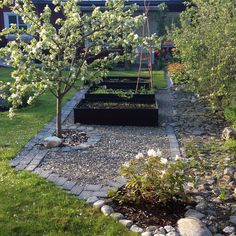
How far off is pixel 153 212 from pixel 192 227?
57 centimetres

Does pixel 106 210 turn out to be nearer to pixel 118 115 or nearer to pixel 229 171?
pixel 229 171

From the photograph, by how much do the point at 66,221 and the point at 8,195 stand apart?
3.25 ft

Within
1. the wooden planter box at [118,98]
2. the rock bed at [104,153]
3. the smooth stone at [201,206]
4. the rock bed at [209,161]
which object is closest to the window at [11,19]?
the wooden planter box at [118,98]

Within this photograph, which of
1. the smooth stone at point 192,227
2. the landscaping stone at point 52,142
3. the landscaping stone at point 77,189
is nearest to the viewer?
the smooth stone at point 192,227

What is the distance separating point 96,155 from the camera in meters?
6.23

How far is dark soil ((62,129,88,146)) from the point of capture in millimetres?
6887

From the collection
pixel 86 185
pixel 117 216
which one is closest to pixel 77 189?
pixel 86 185

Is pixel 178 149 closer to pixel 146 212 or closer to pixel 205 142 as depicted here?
pixel 205 142

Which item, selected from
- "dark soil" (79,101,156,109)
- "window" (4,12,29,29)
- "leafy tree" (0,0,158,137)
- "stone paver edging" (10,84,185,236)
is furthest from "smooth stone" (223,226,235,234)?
"window" (4,12,29,29)

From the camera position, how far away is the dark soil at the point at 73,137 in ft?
22.6

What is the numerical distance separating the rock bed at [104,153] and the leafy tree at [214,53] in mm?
1751

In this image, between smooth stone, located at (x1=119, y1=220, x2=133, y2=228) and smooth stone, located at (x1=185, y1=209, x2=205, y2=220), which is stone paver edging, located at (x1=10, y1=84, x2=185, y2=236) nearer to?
A: smooth stone, located at (x1=119, y1=220, x2=133, y2=228)

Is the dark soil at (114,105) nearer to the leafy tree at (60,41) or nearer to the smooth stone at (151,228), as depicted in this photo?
the leafy tree at (60,41)

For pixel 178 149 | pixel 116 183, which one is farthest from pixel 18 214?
pixel 178 149
